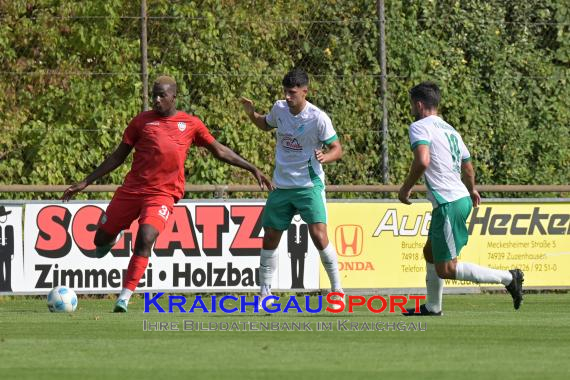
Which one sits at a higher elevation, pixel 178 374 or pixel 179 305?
pixel 178 374

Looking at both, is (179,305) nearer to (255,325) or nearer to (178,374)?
(255,325)

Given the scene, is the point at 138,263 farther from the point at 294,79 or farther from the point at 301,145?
the point at 294,79

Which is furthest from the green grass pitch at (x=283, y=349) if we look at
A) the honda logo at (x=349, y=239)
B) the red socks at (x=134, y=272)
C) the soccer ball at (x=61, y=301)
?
the honda logo at (x=349, y=239)

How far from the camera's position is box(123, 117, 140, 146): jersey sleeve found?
12.0 m

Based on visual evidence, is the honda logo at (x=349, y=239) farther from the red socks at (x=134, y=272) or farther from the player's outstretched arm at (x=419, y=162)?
the player's outstretched arm at (x=419, y=162)

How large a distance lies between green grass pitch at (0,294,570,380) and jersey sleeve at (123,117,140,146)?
1.61m

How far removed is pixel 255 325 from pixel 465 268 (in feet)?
6.64

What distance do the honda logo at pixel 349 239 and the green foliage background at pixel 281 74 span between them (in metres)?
2.34

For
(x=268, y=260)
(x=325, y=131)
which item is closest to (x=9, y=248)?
(x=268, y=260)

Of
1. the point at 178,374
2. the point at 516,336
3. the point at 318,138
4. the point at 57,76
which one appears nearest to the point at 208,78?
the point at 57,76

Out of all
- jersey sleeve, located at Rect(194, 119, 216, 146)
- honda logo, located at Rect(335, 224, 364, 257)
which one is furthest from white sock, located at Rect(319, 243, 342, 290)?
honda logo, located at Rect(335, 224, 364, 257)

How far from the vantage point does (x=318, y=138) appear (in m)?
12.0

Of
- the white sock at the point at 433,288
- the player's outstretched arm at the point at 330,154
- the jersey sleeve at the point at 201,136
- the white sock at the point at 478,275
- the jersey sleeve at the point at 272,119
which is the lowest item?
the white sock at the point at 433,288

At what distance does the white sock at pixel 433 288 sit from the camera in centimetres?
1146
